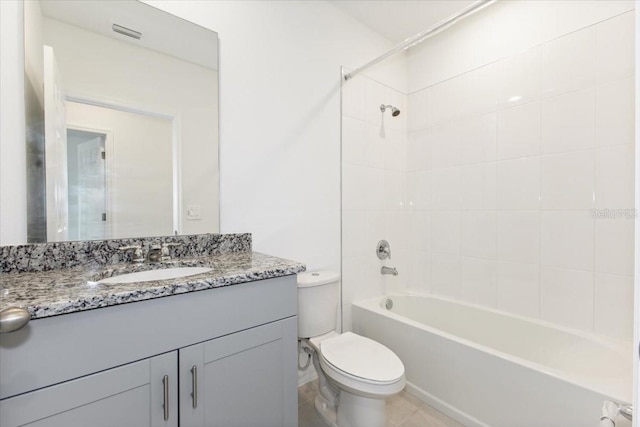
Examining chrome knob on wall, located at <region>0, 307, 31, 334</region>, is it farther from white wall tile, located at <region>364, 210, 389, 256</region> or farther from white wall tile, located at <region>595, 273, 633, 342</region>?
white wall tile, located at <region>595, 273, 633, 342</region>

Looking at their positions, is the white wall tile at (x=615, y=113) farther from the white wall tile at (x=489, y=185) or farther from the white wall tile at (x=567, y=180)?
the white wall tile at (x=489, y=185)

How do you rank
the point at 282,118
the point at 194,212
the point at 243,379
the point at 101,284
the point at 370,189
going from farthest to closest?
the point at 370,189 < the point at 282,118 < the point at 194,212 < the point at 243,379 < the point at 101,284

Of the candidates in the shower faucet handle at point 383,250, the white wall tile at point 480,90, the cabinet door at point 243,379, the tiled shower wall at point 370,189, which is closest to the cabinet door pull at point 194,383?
the cabinet door at point 243,379

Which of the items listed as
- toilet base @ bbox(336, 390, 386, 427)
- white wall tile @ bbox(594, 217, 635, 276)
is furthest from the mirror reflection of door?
white wall tile @ bbox(594, 217, 635, 276)

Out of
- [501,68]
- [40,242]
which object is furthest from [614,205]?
[40,242]

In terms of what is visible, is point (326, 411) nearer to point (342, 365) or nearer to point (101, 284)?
point (342, 365)

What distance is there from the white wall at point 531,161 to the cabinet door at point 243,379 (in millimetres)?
1606

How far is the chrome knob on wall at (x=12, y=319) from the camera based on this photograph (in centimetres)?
58

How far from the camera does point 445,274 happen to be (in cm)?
230

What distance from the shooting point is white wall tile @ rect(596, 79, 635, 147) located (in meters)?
1.49

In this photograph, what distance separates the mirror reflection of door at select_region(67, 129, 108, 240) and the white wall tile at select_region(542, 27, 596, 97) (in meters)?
2.45

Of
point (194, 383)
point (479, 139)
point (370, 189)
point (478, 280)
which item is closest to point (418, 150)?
point (479, 139)

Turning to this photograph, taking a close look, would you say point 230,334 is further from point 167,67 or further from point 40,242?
point 167,67

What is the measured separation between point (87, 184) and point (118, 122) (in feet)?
1.00
